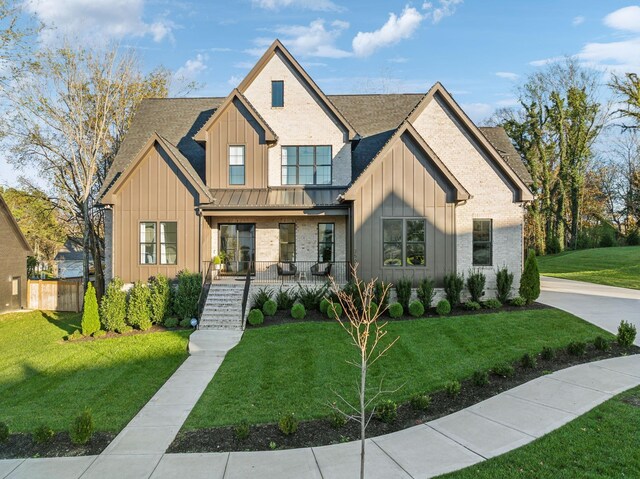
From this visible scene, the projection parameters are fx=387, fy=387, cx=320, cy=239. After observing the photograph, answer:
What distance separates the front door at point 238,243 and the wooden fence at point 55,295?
8.35 meters

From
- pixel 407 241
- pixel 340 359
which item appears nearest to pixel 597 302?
pixel 407 241

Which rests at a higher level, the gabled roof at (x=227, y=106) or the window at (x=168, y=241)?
the gabled roof at (x=227, y=106)

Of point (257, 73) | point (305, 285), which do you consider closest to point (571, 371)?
point (305, 285)

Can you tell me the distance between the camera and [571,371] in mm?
8250

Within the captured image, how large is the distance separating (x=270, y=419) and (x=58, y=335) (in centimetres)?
1080

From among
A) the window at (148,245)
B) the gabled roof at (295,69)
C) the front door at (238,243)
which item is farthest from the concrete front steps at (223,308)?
the gabled roof at (295,69)

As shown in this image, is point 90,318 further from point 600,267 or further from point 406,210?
point 600,267

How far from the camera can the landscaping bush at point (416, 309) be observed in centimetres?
1300

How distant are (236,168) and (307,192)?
10.5 ft

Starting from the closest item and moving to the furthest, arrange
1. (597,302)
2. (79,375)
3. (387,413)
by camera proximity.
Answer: (387,413), (79,375), (597,302)

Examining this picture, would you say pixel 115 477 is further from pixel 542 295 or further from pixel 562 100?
pixel 562 100

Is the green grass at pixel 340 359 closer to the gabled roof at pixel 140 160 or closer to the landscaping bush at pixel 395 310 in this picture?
the landscaping bush at pixel 395 310

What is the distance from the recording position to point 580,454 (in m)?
5.22

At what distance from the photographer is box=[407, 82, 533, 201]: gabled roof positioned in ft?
48.5
